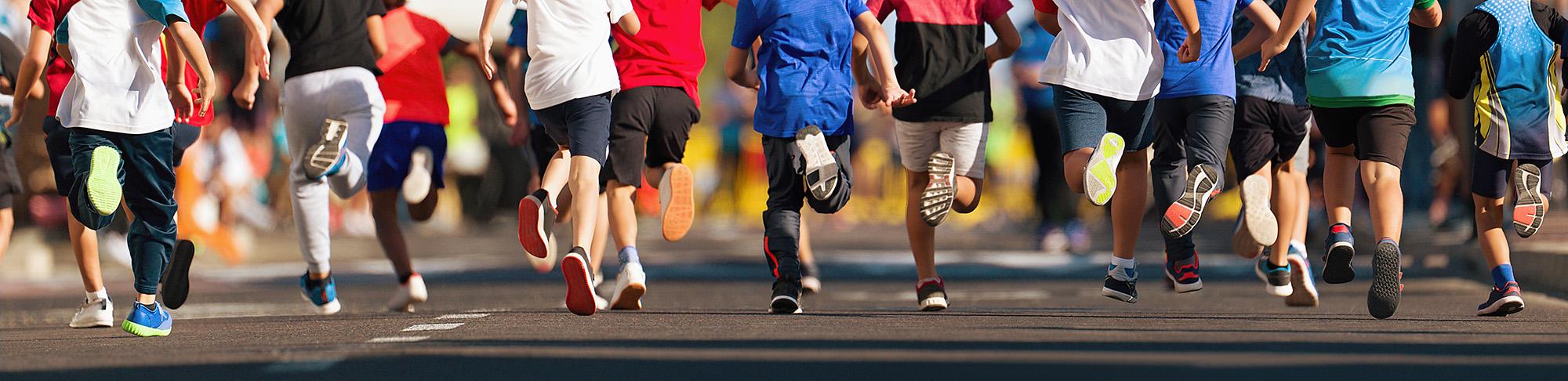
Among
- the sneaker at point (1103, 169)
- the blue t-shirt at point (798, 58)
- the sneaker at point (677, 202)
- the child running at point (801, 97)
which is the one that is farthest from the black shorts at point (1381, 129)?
the sneaker at point (677, 202)

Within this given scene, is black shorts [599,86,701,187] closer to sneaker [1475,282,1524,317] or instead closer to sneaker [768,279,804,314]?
sneaker [768,279,804,314]

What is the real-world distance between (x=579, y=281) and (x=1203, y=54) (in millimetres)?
2574

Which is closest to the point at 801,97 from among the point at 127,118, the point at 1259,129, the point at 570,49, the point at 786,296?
the point at 786,296

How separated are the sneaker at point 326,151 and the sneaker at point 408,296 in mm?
764

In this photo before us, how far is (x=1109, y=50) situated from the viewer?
8.60 m

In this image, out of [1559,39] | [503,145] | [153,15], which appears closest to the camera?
[153,15]

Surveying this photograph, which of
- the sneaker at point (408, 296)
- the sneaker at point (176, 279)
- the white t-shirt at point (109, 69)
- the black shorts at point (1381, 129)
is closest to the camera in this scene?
the white t-shirt at point (109, 69)

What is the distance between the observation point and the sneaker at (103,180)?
25.7 feet

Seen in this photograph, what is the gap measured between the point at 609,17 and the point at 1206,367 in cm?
379

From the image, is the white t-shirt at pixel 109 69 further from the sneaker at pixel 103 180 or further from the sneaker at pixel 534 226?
the sneaker at pixel 534 226

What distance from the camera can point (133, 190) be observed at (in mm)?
8133

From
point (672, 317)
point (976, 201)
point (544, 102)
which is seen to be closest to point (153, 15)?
point (544, 102)

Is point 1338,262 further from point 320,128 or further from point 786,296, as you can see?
point 320,128

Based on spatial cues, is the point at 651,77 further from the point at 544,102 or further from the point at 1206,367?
the point at 1206,367
